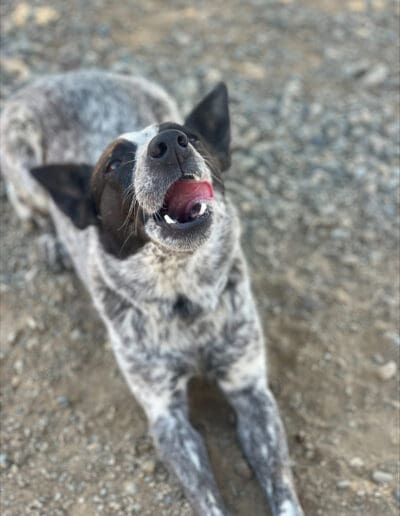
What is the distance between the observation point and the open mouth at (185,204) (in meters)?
3.37

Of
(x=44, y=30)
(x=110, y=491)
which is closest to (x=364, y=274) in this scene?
(x=110, y=491)

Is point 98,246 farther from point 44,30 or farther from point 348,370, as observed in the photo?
point 44,30

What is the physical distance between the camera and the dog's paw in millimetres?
5262

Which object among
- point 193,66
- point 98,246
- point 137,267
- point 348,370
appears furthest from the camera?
point 193,66

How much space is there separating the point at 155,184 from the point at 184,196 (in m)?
0.19

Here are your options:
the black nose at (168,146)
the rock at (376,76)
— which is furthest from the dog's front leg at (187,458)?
the rock at (376,76)

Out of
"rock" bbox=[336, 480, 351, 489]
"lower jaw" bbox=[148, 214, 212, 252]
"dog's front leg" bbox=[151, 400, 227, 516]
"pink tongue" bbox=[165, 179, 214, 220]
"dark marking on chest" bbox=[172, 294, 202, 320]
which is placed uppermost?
"pink tongue" bbox=[165, 179, 214, 220]

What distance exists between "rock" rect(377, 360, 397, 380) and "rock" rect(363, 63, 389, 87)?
3.10m

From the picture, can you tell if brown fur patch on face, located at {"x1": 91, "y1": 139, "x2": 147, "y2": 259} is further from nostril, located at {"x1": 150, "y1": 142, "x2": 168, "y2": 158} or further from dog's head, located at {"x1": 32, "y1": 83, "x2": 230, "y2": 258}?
nostril, located at {"x1": 150, "y1": 142, "x2": 168, "y2": 158}

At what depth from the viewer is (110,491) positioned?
389 cm

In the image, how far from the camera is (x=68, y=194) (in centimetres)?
399

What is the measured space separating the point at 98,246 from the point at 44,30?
4021mm

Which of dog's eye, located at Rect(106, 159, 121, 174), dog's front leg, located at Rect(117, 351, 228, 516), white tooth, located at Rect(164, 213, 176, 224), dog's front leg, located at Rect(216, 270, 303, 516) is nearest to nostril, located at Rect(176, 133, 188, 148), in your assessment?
white tooth, located at Rect(164, 213, 176, 224)

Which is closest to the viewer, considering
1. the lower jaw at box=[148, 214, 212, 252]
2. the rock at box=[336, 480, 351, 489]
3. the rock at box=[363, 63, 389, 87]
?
the lower jaw at box=[148, 214, 212, 252]
